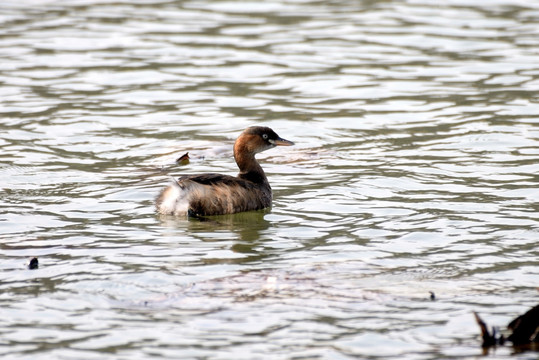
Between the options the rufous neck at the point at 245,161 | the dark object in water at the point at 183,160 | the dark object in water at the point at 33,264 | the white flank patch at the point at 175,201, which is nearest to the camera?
the dark object in water at the point at 33,264

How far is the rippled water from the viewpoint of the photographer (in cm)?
667

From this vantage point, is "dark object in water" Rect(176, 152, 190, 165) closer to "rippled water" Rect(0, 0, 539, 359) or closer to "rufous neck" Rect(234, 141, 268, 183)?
"rippled water" Rect(0, 0, 539, 359)

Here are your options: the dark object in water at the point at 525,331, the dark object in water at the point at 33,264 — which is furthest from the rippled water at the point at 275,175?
the dark object in water at the point at 525,331

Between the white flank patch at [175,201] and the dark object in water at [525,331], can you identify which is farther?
the white flank patch at [175,201]

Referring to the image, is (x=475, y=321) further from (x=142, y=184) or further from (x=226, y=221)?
(x=142, y=184)

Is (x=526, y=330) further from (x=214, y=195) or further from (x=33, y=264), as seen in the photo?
(x=214, y=195)

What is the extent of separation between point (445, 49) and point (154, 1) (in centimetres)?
641

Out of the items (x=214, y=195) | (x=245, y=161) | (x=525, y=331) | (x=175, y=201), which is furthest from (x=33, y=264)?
(x=525, y=331)

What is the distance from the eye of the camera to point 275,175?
1116 cm

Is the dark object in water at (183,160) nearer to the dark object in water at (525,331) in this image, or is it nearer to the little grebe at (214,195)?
the little grebe at (214,195)

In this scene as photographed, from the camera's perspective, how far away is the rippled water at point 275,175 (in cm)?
667

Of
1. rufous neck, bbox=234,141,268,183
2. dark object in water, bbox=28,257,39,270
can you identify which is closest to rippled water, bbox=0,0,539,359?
dark object in water, bbox=28,257,39,270

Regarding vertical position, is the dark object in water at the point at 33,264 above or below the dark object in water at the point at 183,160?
above

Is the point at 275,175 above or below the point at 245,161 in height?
below
